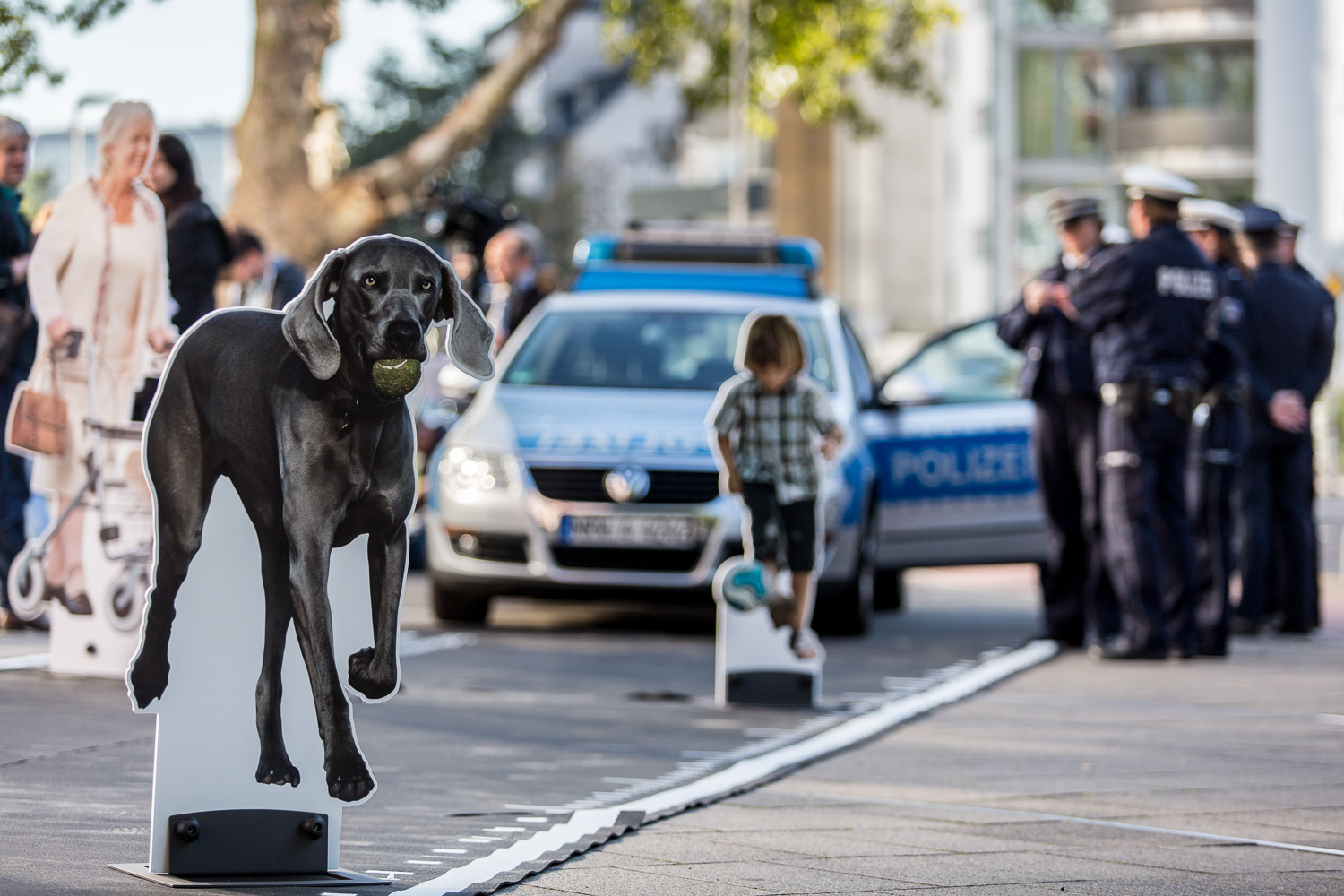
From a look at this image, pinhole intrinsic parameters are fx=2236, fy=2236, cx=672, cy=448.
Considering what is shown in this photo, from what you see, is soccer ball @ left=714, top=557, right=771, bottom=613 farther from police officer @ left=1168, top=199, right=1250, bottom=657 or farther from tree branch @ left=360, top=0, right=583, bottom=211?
tree branch @ left=360, top=0, right=583, bottom=211

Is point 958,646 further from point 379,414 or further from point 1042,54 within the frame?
point 1042,54

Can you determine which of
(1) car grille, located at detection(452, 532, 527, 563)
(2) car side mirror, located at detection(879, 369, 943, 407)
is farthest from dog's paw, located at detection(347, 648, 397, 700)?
(2) car side mirror, located at detection(879, 369, 943, 407)

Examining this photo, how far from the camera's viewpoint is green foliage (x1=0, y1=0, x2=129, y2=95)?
8.58m

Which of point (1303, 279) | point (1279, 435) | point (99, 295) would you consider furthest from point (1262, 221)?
point (99, 295)

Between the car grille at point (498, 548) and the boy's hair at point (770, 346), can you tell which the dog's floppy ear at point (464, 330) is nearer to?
the boy's hair at point (770, 346)

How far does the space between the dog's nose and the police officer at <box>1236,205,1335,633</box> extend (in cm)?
815

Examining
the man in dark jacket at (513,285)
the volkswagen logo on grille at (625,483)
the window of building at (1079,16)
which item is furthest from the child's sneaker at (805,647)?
the window of building at (1079,16)

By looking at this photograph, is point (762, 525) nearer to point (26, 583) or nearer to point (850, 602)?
point (850, 602)

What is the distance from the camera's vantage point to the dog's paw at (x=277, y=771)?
4793mm

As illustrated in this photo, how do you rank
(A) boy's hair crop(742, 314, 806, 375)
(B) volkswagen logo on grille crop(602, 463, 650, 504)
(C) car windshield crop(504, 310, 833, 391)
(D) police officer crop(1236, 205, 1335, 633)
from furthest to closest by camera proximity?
(D) police officer crop(1236, 205, 1335, 633), (C) car windshield crop(504, 310, 833, 391), (B) volkswagen logo on grille crop(602, 463, 650, 504), (A) boy's hair crop(742, 314, 806, 375)

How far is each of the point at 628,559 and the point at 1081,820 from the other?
4923 millimetres

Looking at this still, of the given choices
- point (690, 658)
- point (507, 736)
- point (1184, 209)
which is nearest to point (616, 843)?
point (507, 736)

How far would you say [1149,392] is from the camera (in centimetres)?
1052

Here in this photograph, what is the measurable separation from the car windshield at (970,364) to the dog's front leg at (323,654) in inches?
313
